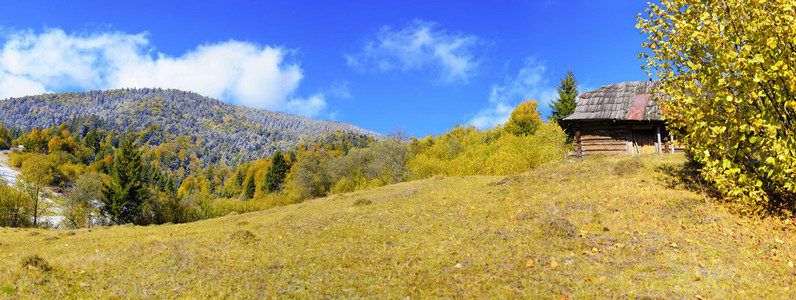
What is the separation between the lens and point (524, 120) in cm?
7275

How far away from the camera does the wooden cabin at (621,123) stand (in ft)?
90.4

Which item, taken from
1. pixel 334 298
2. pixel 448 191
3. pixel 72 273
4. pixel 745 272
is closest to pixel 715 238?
pixel 745 272

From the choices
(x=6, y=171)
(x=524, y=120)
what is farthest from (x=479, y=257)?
(x=6, y=171)

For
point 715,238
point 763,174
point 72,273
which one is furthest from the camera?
point 763,174

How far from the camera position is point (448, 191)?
25672 millimetres

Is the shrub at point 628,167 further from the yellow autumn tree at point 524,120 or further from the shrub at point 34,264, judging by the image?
the yellow autumn tree at point 524,120

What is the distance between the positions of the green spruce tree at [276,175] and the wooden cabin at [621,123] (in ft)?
265

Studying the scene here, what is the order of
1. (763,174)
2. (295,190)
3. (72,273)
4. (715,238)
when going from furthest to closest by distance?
(295,190) < (763,174) < (715,238) < (72,273)

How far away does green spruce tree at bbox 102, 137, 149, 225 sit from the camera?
185 feet

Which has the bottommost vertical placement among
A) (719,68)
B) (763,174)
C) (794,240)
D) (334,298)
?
(334,298)

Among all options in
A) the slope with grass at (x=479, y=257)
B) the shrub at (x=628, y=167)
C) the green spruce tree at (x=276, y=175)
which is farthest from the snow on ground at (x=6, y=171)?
the shrub at (x=628, y=167)

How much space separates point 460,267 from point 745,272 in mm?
6719

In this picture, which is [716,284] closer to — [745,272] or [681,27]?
[745,272]

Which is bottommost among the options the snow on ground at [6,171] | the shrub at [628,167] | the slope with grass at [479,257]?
the slope with grass at [479,257]
